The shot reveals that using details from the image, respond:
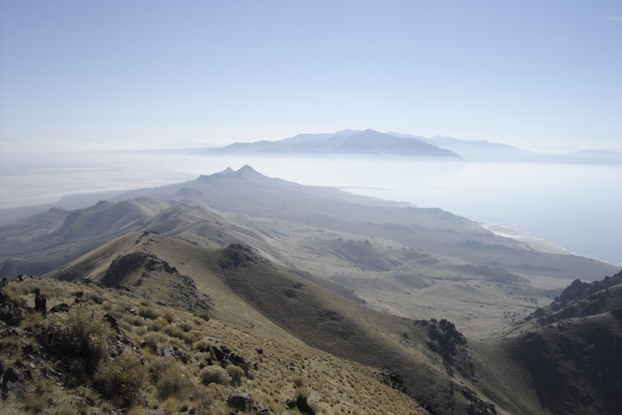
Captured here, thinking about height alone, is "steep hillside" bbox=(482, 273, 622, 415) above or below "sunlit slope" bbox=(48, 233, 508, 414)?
below

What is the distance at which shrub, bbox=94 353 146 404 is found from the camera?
10.8 m

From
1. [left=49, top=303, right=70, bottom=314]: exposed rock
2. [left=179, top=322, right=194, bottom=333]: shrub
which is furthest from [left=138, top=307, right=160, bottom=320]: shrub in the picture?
[left=49, top=303, right=70, bottom=314]: exposed rock

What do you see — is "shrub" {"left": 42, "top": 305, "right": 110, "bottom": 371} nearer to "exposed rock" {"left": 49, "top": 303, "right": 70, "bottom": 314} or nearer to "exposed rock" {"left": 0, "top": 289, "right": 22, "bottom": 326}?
"exposed rock" {"left": 0, "top": 289, "right": 22, "bottom": 326}

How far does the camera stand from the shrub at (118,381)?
10.8 meters

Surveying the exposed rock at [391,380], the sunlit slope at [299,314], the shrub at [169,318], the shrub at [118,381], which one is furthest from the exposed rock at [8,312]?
the sunlit slope at [299,314]

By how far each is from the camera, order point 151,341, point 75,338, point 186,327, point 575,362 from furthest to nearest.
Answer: point 575,362, point 186,327, point 151,341, point 75,338

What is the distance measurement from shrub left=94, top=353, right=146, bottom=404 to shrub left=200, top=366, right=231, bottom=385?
3500 millimetres

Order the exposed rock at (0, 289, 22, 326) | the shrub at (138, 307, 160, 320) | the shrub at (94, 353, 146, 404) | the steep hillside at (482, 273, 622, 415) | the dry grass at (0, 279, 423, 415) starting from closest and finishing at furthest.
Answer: the dry grass at (0, 279, 423, 415) → the shrub at (94, 353, 146, 404) → the exposed rock at (0, 289, 22, 326) → the shrub at (138, 307, 160, 320) → the steep hillside at (482, 273, 622, 415)

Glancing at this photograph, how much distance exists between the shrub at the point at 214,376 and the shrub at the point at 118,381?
3.50m

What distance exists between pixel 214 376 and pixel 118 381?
4695 millimetres

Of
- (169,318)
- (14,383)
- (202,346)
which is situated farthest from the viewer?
(169,318)

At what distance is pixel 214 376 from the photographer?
1498 cm

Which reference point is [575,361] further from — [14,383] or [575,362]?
[14,383]

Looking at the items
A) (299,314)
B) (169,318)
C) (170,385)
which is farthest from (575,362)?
(170,385)
